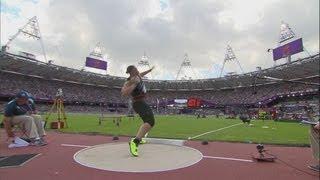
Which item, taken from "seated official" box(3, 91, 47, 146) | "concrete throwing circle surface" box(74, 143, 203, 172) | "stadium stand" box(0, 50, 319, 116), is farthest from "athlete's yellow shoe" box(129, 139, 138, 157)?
"stadium stand" box(0, 50, 319, 116)

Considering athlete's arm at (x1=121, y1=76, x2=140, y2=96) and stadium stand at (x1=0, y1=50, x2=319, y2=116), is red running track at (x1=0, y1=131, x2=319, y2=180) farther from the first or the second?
stadium stand at (x1=0, y1=50, x2=319, y2=116)

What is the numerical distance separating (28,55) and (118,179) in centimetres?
6924

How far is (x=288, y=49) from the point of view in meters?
65.7

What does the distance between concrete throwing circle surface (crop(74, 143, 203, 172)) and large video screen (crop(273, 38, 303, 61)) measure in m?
60.9

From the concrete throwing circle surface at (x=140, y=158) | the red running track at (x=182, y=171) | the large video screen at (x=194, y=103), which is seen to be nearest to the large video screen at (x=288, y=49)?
the large video screen at (x=194, y=103)

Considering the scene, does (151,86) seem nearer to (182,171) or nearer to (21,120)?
(21,120)

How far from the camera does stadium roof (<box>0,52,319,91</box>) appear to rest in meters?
65.0

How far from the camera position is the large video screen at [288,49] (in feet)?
209

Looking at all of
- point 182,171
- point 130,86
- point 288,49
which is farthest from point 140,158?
point 288,49

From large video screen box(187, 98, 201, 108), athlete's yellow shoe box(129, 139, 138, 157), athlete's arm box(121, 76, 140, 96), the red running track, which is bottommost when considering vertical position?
the red running track

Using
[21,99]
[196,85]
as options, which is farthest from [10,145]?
[196,85]

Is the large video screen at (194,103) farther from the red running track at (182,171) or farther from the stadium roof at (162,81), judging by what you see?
the red running track at (182,171)

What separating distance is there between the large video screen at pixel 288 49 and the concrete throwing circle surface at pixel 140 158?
2396 inches

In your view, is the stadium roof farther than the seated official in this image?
Yes
